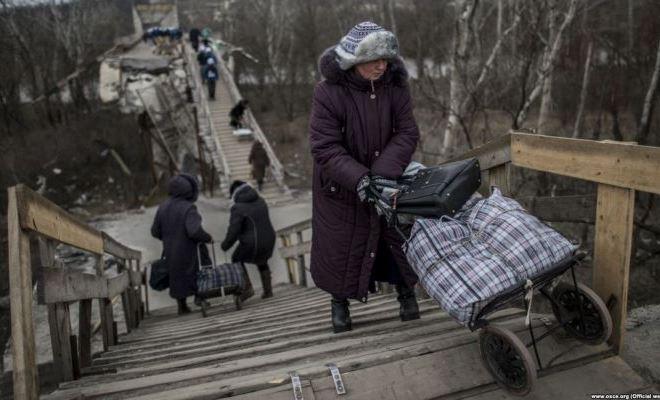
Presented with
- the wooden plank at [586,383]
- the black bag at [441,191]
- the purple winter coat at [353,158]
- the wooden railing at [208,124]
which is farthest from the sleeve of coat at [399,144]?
the wooden railing at [208,124]

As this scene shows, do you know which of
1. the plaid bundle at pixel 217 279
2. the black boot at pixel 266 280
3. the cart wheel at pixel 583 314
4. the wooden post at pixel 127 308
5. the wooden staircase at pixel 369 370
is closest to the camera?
the wooden staircase at pixel 369 370

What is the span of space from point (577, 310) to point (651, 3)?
1259 centimetres

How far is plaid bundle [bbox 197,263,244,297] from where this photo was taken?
5.87 meters

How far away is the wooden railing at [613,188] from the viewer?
2350 mm

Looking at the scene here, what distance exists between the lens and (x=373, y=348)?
2.67 meters

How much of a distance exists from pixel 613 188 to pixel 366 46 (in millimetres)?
1384

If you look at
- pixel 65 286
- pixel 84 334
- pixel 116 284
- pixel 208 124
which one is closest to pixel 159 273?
pixel 116 284

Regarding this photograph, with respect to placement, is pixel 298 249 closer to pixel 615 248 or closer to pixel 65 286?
pixel 65 286

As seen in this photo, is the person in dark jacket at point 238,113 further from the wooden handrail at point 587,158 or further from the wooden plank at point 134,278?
the wooden handrail at point 587,158

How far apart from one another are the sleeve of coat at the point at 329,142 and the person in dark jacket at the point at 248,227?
3434 mm

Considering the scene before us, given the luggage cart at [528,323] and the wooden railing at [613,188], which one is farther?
the wooden railing at [613,188]

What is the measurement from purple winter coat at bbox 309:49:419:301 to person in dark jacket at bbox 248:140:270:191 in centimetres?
1327

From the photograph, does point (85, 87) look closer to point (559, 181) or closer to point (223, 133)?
point (223, 133)

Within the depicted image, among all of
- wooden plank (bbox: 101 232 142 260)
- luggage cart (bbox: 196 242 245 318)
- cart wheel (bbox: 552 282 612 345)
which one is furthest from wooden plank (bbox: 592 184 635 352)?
luggage cart (bbox: 196 242 245 318)
